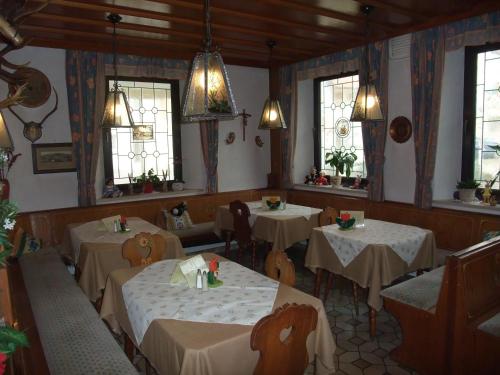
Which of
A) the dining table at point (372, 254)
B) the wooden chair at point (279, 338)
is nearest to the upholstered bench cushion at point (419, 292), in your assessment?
the dining table at point (372, 254)

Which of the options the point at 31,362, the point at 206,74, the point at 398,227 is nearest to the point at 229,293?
the point at 31,362

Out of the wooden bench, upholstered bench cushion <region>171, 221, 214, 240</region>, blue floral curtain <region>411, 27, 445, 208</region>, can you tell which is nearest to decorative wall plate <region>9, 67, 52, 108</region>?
upholstered bench cushion <region>171, 221, 214, 240</region>

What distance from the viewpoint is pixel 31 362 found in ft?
7.02

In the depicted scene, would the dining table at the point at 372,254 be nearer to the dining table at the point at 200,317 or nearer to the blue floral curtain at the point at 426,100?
the blue floral curtain at the point at 426,100

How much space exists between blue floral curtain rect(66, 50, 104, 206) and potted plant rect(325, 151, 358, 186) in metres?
3.35

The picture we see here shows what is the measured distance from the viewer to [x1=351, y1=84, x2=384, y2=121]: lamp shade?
3.63m

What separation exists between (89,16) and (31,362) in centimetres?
327

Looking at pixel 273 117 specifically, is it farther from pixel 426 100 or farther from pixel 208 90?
pixel 208 90

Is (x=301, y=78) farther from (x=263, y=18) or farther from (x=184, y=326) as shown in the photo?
(x=184, y=326)

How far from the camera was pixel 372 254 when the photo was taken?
3381 millimetres

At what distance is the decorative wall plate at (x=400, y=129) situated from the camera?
490 cm

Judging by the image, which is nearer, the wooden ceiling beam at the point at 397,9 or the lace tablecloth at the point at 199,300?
the lace tablecloth at the point at 199,300

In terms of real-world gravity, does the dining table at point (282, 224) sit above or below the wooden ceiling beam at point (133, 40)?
below

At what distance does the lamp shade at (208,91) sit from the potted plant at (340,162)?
417cm
